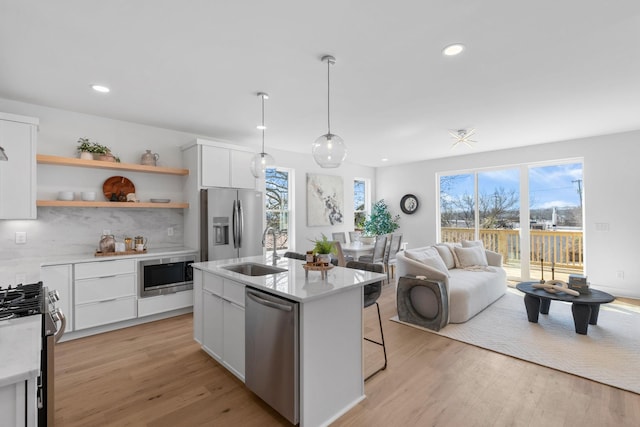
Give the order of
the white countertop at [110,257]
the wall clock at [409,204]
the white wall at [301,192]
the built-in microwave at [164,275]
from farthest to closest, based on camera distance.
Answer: the wall clock at [409,204]
the white wall at [301,192]
the built-in microwave at [164,275]
the white countertop at [110,257]

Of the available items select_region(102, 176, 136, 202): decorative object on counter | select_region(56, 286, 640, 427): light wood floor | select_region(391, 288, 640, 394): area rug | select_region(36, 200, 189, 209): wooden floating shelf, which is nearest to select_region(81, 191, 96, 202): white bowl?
select_region(36, 200, 189, 209): wooden floating shelf

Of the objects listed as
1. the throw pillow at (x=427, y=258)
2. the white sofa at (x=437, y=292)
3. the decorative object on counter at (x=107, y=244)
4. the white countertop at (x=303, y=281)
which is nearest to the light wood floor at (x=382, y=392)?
→ the white sofa at (x=437, y=292)

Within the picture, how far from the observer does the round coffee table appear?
3.14 metres

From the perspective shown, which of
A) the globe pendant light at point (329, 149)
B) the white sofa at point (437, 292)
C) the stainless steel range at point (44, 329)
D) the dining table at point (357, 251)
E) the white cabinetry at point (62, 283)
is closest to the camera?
the stainless steel range at point (44, 329)

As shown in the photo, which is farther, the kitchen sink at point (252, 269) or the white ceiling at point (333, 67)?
the kitchen sink at point (252, 269)

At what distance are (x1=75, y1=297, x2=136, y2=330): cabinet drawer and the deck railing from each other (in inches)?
243

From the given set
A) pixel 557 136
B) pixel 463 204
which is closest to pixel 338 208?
pixel 463 204

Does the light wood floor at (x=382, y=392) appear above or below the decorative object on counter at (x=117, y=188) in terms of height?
below

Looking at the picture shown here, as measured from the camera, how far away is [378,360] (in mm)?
2758

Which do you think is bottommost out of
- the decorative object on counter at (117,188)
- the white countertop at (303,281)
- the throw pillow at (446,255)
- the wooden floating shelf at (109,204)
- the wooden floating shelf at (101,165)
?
the throw pillow at (446,255)

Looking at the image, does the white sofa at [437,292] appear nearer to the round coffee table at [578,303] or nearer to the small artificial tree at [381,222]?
the round coffee table at [578,303]

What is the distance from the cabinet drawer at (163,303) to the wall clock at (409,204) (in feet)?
16.9

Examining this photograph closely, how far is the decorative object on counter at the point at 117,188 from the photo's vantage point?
153 inches

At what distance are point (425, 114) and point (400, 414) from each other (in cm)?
324
